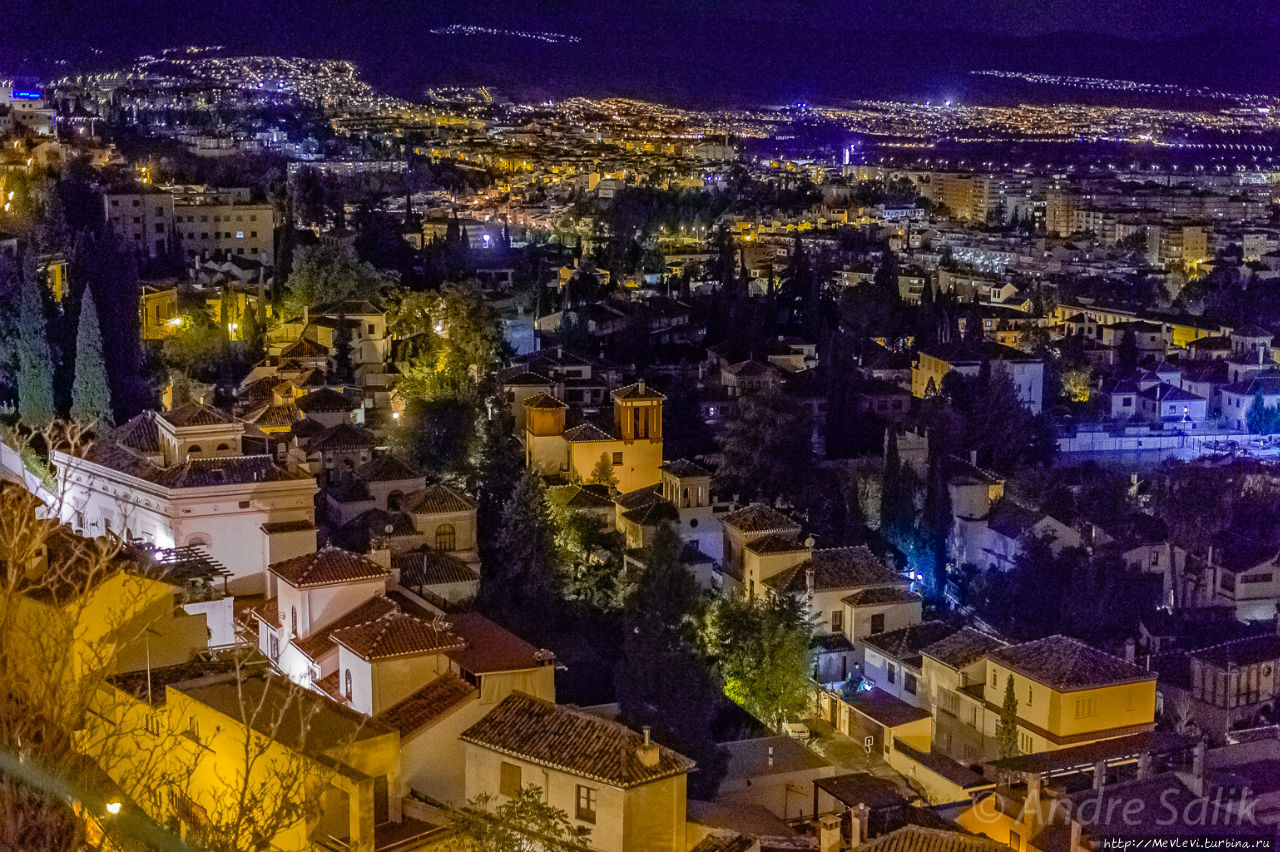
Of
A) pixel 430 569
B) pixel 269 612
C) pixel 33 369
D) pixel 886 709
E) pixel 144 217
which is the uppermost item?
pixel 144 217

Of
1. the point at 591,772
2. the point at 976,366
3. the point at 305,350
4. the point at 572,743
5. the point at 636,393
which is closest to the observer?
the point at 591,772

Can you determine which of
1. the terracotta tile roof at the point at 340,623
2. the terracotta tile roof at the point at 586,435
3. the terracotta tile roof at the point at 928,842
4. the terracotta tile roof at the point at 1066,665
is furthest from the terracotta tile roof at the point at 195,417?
the terracotta tile roof at the point at 928,842

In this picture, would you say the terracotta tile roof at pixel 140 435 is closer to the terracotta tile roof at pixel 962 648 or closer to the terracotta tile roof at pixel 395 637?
the terracotta tile roof at pixel 395 637

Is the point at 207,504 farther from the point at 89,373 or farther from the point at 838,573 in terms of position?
the point at 838,573

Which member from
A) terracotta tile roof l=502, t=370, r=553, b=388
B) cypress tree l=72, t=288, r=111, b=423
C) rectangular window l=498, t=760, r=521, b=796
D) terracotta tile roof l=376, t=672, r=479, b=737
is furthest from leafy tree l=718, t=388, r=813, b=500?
rectangular window l=498, t=760, r=521, b=796

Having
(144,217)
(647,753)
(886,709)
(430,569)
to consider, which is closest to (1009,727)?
(886,709)

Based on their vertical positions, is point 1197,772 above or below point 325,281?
below

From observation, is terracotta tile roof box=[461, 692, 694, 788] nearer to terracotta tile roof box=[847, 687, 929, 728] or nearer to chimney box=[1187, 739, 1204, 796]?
terracotta tile roof box=[847, 687, 929, 728]
